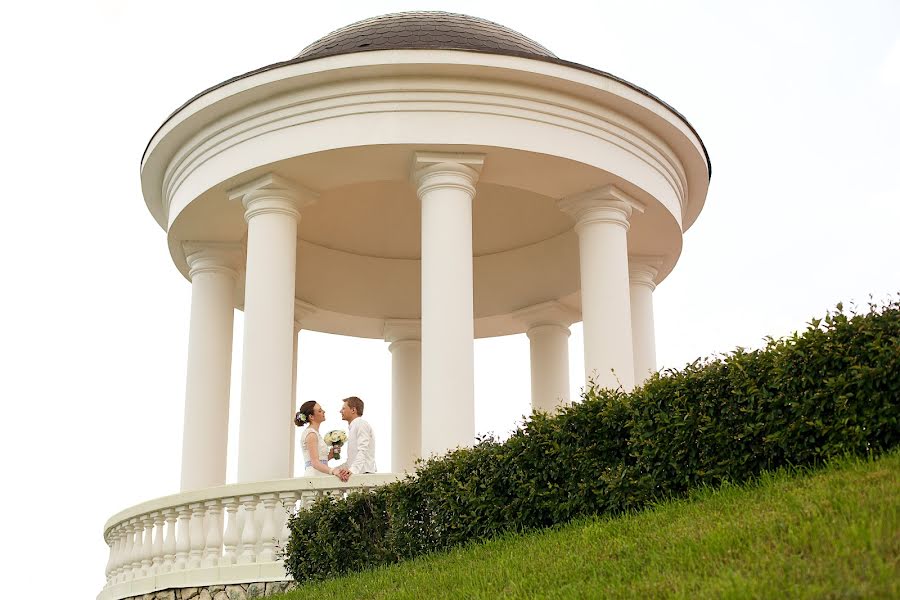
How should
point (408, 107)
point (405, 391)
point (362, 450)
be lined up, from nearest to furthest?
point (362, 450)
point (408, 107)
point (405, 391)

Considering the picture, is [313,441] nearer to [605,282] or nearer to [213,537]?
[213,537]

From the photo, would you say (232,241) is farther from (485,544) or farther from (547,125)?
(485,544)

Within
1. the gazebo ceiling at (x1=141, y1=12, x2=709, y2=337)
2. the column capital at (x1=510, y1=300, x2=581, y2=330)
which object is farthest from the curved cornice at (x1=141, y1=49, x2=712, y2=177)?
the column capital at (x1=510, y1=300, x2=581, y2=330)

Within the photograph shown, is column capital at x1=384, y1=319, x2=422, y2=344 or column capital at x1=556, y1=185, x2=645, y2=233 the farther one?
column capital at x1=384, y1=319, x2=422, y2=344

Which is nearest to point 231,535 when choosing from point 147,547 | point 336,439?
point 147,547

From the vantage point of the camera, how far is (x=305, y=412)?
2058cm

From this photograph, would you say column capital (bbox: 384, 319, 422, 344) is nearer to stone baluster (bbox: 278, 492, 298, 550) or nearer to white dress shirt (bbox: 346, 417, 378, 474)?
white dress shirt (bbox: 346, 417, 378, 474)

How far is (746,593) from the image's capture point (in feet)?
29.0

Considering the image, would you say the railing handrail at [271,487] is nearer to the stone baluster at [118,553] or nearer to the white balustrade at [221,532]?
the white balustrade at [221,532]

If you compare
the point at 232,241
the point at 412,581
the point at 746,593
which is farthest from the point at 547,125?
the point at 746,593

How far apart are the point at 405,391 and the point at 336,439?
1128cm

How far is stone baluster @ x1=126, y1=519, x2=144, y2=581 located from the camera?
2130 cm

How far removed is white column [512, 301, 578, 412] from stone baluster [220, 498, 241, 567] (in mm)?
13239

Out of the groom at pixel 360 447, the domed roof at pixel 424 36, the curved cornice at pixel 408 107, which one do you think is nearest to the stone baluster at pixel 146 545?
the groom at pixel 360 447
